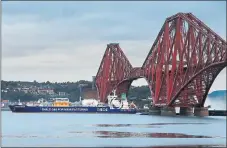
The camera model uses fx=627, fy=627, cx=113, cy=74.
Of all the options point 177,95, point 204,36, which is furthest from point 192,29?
point 177,95

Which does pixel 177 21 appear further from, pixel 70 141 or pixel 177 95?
pixel 70 141

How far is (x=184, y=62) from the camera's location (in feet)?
440

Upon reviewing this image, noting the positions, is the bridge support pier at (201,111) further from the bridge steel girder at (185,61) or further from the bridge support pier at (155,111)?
Answer: the bridge support pier at (155,111)

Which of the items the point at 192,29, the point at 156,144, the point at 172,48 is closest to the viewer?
the point at 156,144

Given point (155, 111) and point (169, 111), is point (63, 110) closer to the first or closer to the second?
point (155, 111)

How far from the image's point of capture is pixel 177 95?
132125 mm

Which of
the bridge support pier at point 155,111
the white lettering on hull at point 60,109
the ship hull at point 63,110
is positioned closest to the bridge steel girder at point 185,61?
the bridge support pier at point 155,111

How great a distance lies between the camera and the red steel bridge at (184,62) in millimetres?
122000

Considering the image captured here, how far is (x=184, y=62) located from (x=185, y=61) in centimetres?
37

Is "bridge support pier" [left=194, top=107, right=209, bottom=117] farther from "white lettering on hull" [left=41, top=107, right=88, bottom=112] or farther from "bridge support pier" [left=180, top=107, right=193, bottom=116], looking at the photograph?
"white lettering on hull" [left=41, top=107, right=88, bottom=112]

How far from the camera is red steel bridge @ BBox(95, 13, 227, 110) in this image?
400 feet

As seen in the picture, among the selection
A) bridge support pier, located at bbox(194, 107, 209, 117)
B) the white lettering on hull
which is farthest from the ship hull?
bridge support pier, located at bbox(194, 107, 209, 117)

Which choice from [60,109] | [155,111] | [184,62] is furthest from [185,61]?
[60,109]

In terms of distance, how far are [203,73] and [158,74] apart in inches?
858
